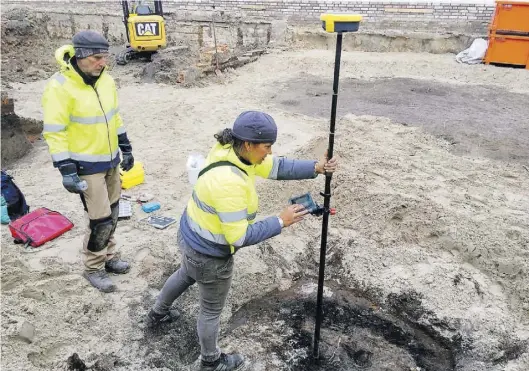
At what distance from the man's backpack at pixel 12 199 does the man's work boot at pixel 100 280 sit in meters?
1.41

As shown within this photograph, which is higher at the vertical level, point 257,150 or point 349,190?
point 257,150

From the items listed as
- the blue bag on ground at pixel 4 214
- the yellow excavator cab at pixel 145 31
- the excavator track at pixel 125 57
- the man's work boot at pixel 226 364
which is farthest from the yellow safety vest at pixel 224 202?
the excavator track at pixel 125 57

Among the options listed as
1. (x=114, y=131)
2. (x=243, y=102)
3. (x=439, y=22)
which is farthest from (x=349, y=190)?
(x=439, y=22)

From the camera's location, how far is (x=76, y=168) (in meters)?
3.33

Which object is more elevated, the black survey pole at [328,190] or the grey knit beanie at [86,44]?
the grey knit beanie at [86,44]

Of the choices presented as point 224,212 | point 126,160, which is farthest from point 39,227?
point 224,212

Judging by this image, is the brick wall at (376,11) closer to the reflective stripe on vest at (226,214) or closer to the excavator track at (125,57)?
the excavator track at (125,57)

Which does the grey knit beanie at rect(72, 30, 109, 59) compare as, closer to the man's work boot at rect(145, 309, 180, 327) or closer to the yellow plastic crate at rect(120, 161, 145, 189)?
the man's work boot at rect(145, 309, 180, 327)

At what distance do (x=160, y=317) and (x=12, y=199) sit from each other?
2375 mm

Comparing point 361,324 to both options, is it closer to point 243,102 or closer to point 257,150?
point 257,150

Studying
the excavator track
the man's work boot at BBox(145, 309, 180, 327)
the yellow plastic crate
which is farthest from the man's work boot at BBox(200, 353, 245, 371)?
the excavator track

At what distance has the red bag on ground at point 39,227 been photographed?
13.8 feet

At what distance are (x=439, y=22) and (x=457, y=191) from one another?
31.8ft

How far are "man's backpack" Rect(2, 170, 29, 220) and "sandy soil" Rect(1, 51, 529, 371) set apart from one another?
0.39 m
